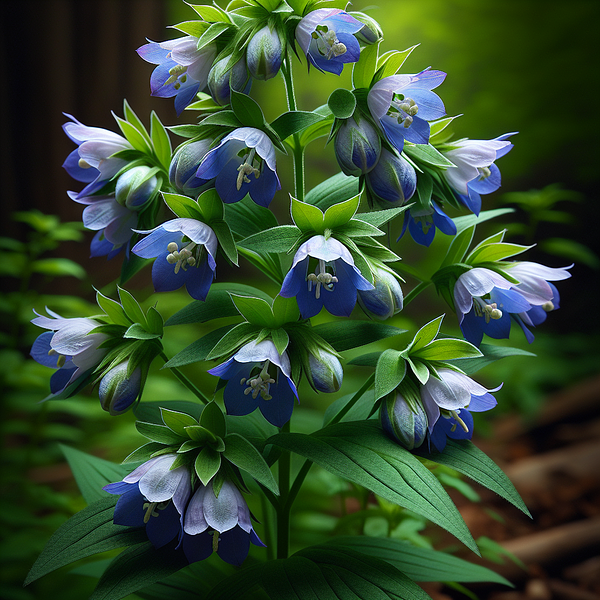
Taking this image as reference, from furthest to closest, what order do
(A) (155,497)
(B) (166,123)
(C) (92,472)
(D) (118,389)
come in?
(B) (166,123) < (C) (92,472) < (D) (118,389) < (A) (155,497)

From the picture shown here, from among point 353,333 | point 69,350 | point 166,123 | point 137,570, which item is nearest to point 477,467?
point 353,333

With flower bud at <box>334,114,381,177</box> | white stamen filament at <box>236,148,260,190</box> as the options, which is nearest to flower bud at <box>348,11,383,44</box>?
flower bud at <box>334,114,381,177</box>

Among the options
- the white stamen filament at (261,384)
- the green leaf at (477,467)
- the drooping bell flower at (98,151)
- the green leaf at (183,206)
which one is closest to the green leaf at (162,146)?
the drooping bell flower at (98,151)

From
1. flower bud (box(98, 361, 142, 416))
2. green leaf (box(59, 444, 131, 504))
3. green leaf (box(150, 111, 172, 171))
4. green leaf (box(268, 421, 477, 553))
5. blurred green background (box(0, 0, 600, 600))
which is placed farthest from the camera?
blurred green background (box(0, 0, 600, 600))

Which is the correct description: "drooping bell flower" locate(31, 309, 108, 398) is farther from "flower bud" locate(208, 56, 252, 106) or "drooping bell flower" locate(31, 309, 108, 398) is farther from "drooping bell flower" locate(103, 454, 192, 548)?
"flower bud" locate(208, 56, 252, 106)

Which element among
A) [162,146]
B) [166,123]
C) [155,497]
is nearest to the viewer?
[155,497]

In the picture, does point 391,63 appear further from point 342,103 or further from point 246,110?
point 246,110

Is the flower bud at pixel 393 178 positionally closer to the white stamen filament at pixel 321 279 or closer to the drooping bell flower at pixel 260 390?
the white stamen filament at pixel 321 279
